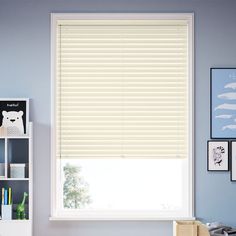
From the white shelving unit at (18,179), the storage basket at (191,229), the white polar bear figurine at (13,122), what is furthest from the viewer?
the white polar bear figurine at (13,122)

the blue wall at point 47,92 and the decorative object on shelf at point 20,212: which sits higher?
the blue wall at point 47,92

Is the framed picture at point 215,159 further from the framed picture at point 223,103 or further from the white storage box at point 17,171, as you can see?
the white storage box at point 17,171

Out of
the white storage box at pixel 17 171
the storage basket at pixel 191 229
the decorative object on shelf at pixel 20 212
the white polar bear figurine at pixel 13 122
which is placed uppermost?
the white polar bear figurine at pixel 13 122

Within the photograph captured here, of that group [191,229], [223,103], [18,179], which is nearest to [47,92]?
[18,179]

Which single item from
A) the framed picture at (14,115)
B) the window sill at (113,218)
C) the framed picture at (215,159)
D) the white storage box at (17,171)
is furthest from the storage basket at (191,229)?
the framed picture at (14,115)

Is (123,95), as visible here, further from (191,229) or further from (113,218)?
(191,229)

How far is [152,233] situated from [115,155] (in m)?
0.66

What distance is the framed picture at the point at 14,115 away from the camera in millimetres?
4141

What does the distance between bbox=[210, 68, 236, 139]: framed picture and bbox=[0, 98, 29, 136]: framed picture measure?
142 cm

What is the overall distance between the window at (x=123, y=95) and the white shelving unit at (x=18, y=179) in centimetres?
24

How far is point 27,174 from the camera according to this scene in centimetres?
411

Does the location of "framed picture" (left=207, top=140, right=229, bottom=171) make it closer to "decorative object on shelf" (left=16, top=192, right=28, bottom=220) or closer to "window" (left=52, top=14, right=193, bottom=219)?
"window" (left=52, top=14, right=193, bottom=219)

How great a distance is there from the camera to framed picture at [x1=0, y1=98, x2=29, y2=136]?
4.14m

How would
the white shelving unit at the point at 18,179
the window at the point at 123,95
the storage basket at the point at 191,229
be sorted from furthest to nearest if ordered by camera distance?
the window at the point at 123,95
the white shelving unit at the point at 18,179
the storage basket at the point at 191,229
